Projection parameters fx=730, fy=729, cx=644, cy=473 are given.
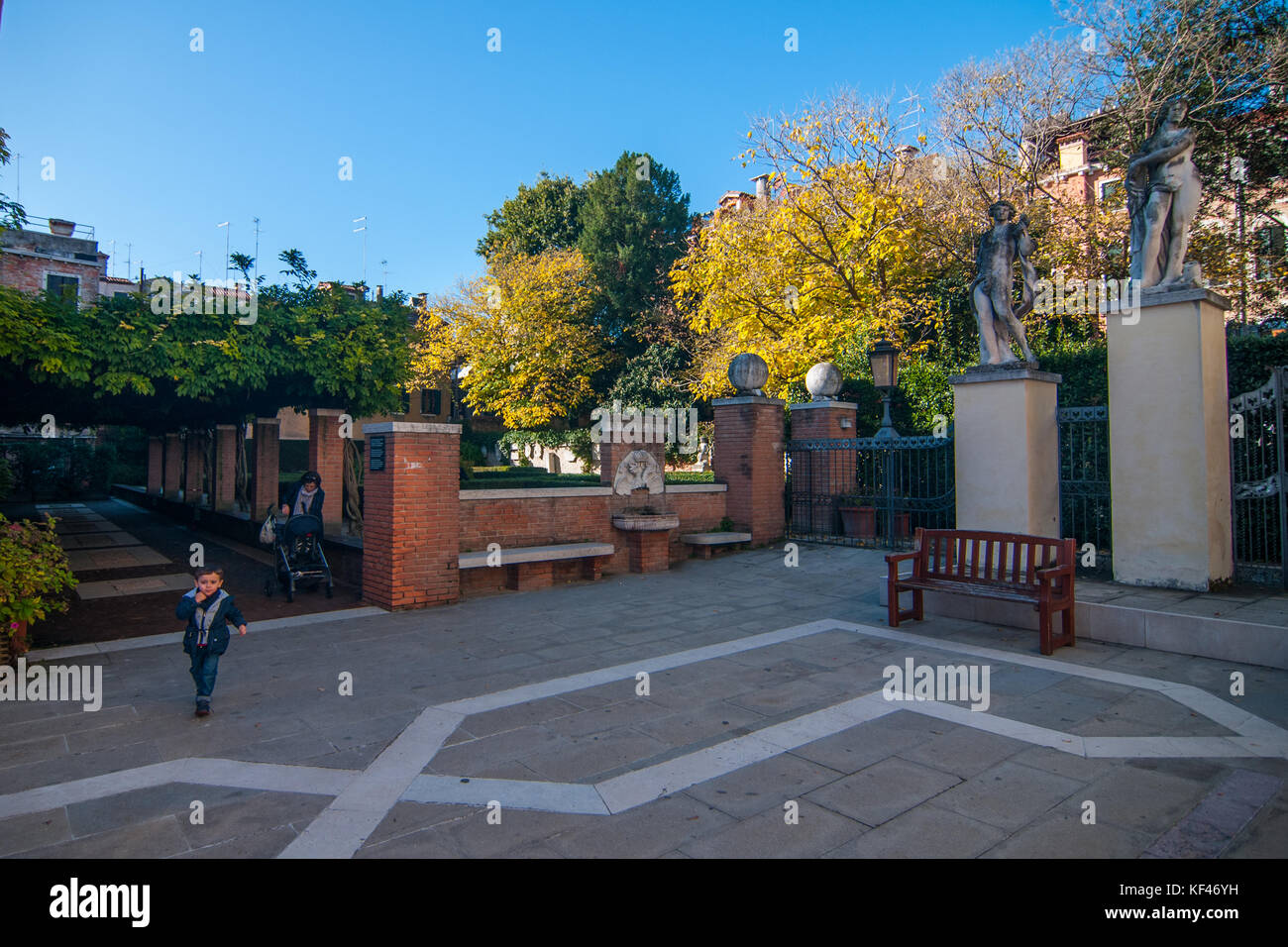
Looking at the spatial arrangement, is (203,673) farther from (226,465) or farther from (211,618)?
(226,465)

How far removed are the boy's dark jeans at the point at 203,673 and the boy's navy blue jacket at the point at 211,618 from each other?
0.04 meters

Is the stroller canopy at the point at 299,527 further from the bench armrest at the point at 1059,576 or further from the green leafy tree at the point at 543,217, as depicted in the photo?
the green leafy tree at the point at 543,217

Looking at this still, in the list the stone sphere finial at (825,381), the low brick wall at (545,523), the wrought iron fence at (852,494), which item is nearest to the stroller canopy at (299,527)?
the low brick wall at (545,523)

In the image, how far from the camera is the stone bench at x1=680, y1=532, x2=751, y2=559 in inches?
431

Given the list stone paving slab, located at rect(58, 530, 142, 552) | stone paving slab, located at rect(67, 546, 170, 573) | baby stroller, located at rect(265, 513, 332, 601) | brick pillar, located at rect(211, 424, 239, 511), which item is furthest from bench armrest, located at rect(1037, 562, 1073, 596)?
brick pillar, located at rect(211, 424, 239, 511)

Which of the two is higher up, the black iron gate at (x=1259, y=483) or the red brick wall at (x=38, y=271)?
the red brick wall at (x=38, y=271)

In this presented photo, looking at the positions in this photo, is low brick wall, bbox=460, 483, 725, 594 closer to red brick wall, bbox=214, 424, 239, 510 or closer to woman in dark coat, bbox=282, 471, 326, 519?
woman in dark coat, bbox=282, 471, 326, 519

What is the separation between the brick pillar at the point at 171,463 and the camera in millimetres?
23062

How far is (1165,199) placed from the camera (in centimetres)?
682

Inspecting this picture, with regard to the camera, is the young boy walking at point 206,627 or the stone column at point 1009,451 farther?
the stone column at point 1009,451

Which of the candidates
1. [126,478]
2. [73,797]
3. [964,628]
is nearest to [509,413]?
[126,478]

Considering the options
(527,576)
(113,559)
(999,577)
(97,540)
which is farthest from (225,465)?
(999,577)
